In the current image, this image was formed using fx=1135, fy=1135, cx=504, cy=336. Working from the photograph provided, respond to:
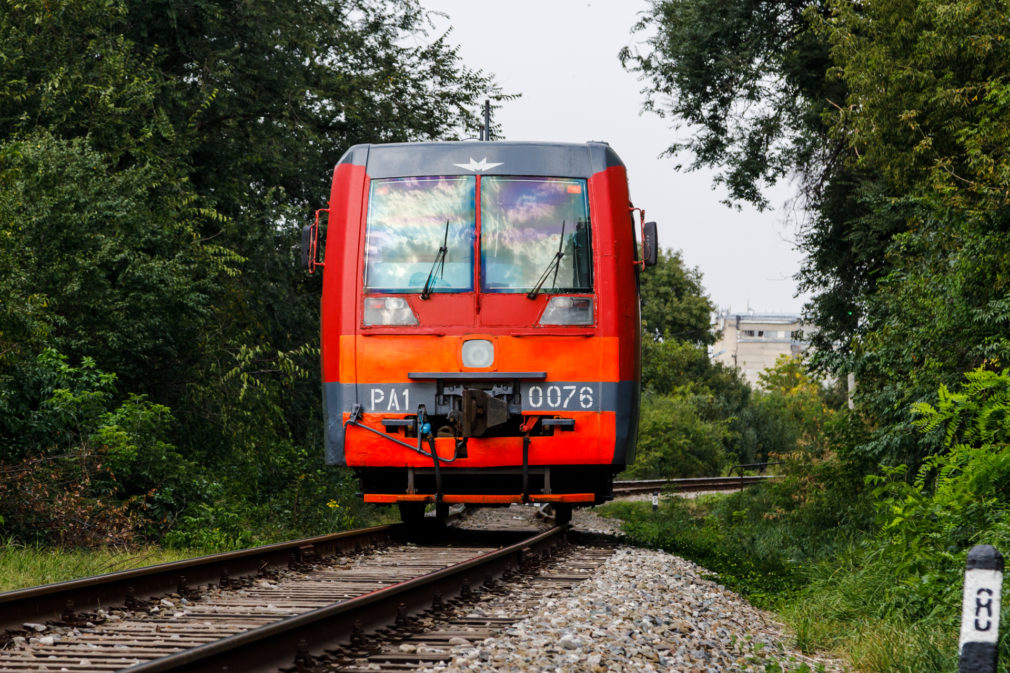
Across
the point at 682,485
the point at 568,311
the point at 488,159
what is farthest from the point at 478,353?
the point at 682,485

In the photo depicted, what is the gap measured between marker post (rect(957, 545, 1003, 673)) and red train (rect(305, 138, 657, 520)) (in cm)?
680

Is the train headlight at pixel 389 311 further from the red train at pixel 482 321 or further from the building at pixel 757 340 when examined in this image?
the building at pixel 757 340

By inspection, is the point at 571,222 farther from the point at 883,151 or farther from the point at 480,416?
the point at 883,151

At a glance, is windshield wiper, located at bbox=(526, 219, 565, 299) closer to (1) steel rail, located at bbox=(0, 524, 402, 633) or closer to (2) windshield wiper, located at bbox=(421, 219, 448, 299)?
(2) windshield wiper, located at bbox=(421, 219, 448, 299)

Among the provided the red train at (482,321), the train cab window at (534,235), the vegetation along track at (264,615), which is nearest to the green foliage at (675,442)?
the red train at (482,321)

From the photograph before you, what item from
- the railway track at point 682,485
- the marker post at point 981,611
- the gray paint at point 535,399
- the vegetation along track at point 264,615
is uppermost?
the gray paint at point 535,399

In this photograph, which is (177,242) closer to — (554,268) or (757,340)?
(554,268)

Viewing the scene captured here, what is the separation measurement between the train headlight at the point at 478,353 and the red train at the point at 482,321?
0.01 metres

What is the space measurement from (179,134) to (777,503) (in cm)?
1194

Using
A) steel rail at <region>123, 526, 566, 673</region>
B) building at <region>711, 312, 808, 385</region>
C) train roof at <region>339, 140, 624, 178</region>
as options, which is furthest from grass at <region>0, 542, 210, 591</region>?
building at <region>711, 312, 808, 385</region>

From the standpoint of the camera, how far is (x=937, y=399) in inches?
482

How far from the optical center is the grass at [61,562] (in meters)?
7.63

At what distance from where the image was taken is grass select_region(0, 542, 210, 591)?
25.0 feet


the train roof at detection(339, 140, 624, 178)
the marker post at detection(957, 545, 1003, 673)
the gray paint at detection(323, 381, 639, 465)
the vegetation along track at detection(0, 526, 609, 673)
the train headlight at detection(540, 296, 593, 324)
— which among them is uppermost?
the train roof at detection(339, 140, 624, 178)
